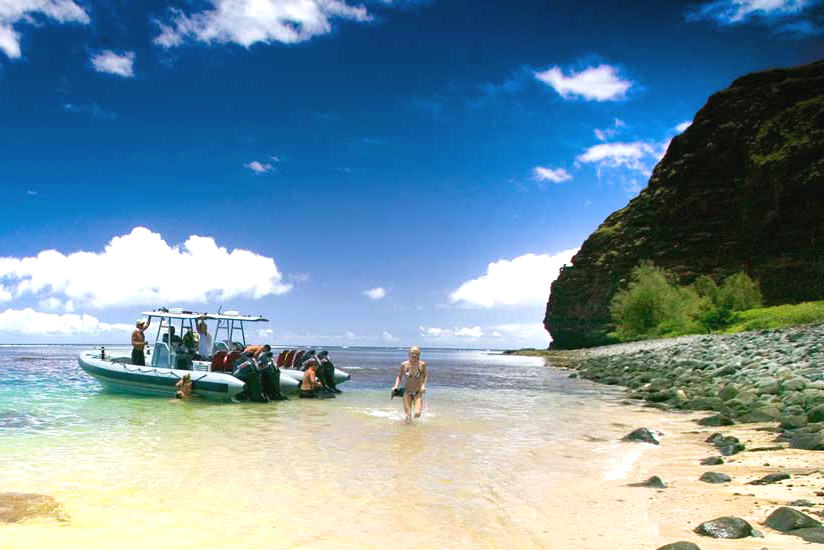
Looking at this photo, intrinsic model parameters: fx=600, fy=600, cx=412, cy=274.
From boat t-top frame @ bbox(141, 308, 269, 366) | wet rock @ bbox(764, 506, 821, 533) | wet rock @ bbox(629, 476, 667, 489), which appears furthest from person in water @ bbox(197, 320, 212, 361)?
wet rock @ bbox(764, 506, 821, 533)

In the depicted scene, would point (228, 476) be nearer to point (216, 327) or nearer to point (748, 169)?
point (216, 327)

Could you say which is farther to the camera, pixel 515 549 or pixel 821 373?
pixel 821 373

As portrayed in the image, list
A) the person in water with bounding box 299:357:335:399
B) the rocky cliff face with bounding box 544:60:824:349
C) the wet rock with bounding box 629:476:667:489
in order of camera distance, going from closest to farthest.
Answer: the wet rock with bounding box 629:476:667:489 → the person in water with bounding box 299:357:335:399 → the rocky cliff face with bounding box 544:60:824:349

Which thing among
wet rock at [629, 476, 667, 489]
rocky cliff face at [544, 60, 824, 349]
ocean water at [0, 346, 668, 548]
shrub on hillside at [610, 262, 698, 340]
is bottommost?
ocean water at [0, 346, 668, 548]

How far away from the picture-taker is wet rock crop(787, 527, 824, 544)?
5422 millimetres

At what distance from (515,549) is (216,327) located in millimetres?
19674

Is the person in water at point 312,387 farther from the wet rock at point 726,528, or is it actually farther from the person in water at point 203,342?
the wet rock at point 726,528

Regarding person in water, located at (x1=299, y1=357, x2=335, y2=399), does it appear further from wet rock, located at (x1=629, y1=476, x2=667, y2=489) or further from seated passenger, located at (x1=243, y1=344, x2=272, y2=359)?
wet rock, located at (x1=629, y1=476, x2=667, y2=489)

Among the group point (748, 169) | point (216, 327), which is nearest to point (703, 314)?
point (748, 169)

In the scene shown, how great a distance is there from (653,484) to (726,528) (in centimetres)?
253

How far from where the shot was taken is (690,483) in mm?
8297

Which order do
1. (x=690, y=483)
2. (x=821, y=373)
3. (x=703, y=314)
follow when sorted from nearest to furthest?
(x=690, y=483) → (x=821, y=373) → (x=703, y=314)

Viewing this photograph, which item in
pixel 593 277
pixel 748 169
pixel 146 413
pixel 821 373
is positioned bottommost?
pixel 146 413

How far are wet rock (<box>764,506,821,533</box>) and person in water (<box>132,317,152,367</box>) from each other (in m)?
20.6
